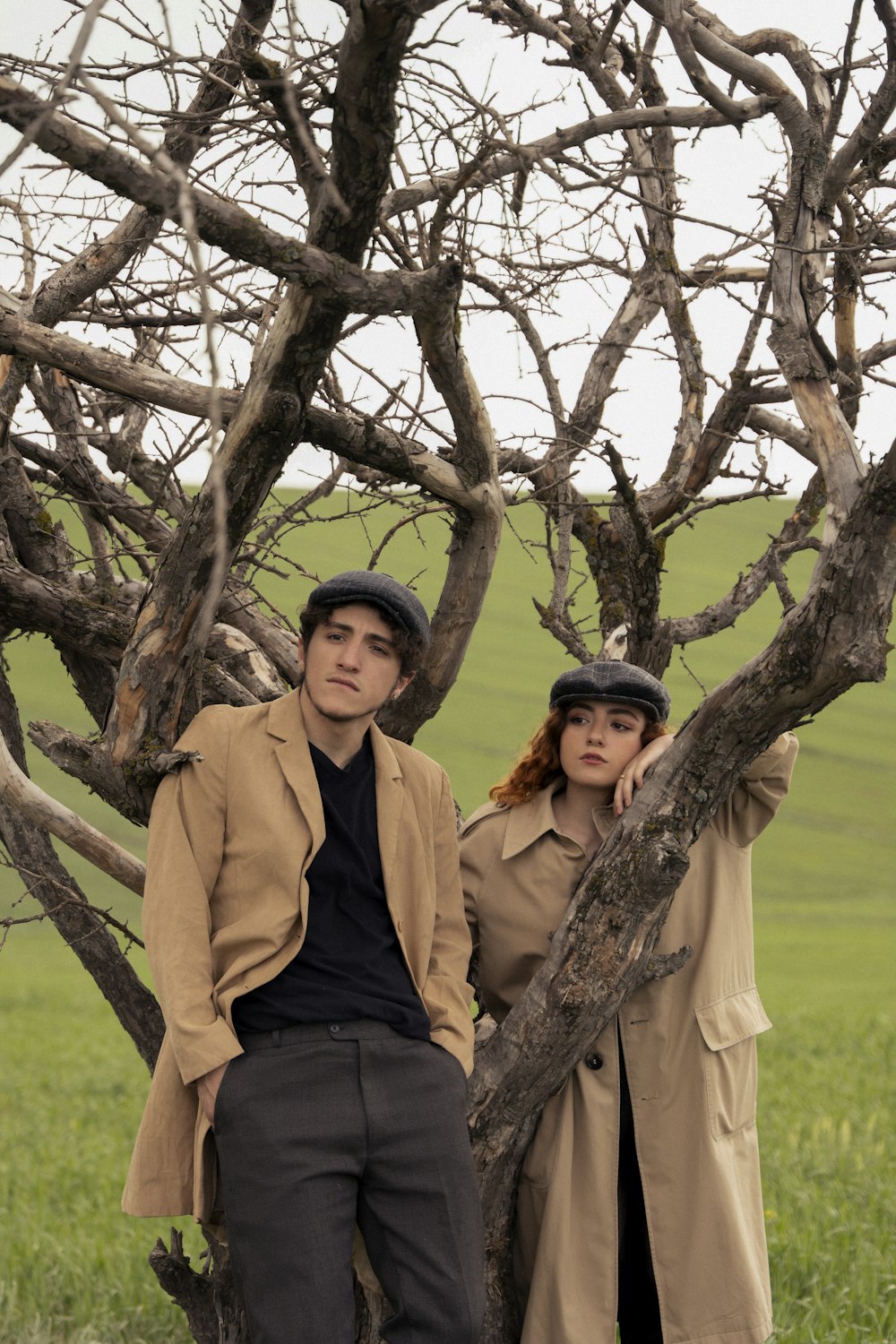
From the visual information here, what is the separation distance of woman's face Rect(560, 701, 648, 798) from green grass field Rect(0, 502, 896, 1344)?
63cm

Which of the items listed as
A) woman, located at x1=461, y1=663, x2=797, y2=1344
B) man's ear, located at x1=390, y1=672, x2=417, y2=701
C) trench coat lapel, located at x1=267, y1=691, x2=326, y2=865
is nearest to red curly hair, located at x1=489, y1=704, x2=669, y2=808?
woman, located at x1=461, y1=663, x2=797, y2=1344

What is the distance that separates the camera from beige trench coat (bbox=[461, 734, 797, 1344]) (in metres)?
2.87

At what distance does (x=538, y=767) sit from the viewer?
3.15 metres

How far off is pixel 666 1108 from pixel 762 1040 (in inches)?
343

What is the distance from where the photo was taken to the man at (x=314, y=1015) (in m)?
2.27

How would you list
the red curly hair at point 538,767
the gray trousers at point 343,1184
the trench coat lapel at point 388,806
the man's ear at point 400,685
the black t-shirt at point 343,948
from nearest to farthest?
the gray trousers at point 343,1184 < the black t-shirt at point 343,948 < the trench coat lapel at point 388,806 < the man's ear at point 400,685 < the red curly hair at point 538,767

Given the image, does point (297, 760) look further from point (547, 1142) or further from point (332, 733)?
point (547, 1142)

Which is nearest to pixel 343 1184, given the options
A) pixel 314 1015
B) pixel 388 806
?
pixel 314 1015

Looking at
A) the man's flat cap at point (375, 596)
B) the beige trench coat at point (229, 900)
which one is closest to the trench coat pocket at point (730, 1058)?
the beige trench coat at point (229, 900)

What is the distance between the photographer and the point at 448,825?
2.67 metres

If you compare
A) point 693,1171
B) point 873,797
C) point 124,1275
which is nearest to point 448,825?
point 693,1171

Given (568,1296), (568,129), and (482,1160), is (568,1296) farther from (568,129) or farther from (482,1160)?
(568,129)

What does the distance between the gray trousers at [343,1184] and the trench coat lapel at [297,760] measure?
1.20 feet

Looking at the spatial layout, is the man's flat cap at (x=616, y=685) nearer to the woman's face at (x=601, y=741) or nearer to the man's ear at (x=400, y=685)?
the woman's face at (x=601, y=741)
